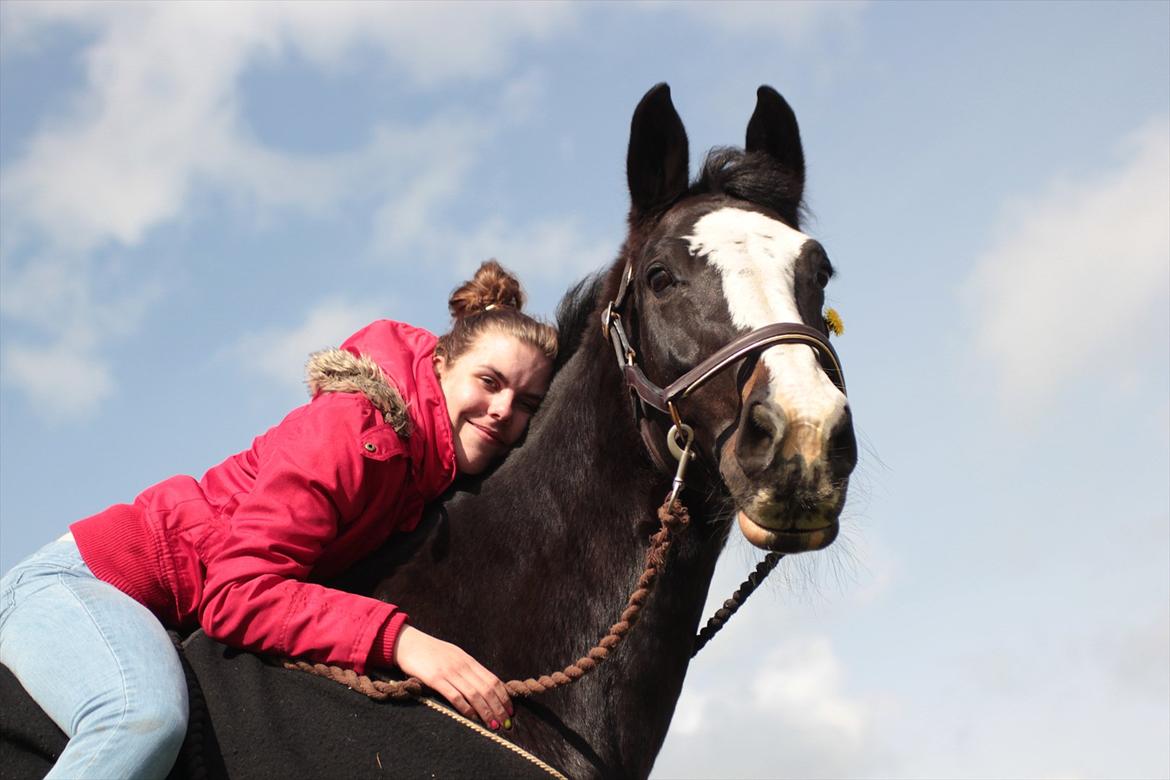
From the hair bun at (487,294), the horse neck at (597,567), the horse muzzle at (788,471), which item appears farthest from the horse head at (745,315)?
the hair bun at (487,294)

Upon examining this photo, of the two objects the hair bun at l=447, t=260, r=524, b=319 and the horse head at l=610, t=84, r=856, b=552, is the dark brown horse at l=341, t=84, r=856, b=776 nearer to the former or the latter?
the horse head at l=610, t=84, r=856, b=552

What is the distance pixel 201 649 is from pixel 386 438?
37.1 inches

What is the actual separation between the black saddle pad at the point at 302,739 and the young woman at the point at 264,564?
0.32 feet

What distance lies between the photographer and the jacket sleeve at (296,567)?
3.54 m

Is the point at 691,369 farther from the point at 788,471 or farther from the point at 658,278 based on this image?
the point at 788,471

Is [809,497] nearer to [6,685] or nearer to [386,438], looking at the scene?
[386,438]

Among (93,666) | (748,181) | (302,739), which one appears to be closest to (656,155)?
(748,181)

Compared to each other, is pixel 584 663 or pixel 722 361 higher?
pixel 722 361

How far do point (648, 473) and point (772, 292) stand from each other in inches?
32.1

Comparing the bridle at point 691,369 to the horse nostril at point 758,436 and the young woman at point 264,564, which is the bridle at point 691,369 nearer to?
the horse nostril at point 758,436

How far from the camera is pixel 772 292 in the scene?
12.1ft

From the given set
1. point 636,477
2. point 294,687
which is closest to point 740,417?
point 636,477

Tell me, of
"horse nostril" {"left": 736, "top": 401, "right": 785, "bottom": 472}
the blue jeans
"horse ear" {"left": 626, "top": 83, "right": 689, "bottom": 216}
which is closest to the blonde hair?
"horse ear" {"left": 626, "top": 83, "right": 689, "bottom": 216}

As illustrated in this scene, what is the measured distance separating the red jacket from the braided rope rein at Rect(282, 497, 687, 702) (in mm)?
56
